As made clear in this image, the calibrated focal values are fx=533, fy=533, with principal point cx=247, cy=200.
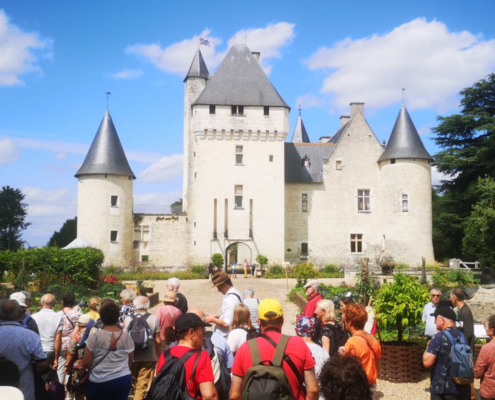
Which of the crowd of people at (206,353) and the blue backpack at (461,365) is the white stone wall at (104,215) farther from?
the blue backpack at (461,365)

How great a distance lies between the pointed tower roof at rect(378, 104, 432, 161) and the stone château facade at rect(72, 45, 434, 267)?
59mm

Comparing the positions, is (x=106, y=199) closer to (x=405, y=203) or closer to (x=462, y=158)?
(x=405, y=203)

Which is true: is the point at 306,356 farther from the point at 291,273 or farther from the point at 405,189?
the point at 405,189

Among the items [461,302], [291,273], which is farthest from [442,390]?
[291,273]

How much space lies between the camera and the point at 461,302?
6.91 m

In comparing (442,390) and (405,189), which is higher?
(405,189)

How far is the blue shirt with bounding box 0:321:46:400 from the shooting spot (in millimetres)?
4488

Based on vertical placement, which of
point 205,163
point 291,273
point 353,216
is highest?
point 205,163

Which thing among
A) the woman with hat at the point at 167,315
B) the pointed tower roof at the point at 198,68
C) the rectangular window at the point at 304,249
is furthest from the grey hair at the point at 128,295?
the pointed tower roof at the point at 198,68

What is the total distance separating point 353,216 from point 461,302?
2560 centimetres

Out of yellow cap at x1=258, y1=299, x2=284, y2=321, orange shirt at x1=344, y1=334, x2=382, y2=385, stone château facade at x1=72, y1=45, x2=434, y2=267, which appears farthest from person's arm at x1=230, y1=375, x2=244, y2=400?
stone château facade at x1=72, y1=45, x2=434, y2=267

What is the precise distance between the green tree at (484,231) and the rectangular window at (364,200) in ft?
23.0

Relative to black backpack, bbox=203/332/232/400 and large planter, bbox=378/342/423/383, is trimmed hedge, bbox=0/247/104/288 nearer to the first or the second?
large planter, bbox=378/342/423/383

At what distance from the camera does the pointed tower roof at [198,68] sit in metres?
33.9
